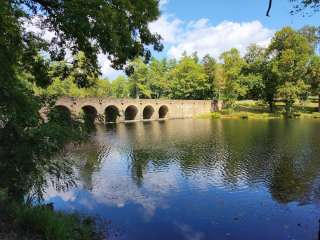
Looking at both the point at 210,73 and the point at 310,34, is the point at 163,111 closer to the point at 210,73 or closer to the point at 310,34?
the point at 210,73

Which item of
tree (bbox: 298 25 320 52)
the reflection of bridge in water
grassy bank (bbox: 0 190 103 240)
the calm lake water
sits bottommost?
the calm lake water

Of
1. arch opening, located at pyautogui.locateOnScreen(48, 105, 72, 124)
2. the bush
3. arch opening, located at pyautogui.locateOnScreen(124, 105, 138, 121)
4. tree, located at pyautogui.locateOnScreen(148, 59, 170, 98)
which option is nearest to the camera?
arch opening, located at pyautogui.locateOnScreen(48, 105, 72, 124)

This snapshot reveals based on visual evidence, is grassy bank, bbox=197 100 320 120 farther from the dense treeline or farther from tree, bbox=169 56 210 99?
tree, bbox=169 56 210 99

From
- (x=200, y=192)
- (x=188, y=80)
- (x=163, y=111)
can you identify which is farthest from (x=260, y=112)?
(x=200, y=192)

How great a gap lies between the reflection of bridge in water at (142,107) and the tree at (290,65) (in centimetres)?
1600

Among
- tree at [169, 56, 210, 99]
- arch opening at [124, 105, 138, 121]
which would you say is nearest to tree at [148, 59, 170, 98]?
tree at [169, 56, 210, 99]

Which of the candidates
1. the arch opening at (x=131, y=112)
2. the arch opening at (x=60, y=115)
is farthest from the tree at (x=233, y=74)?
the arch opening at (x=60, y=115)

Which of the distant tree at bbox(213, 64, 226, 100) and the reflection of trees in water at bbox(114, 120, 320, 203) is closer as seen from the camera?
the reflection of trees in water at bbox(114, 120, 320, 203)

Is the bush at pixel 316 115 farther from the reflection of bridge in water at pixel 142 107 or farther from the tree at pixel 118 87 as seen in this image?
the tree at pixel 118 87

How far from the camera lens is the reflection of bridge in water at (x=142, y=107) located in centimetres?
5183

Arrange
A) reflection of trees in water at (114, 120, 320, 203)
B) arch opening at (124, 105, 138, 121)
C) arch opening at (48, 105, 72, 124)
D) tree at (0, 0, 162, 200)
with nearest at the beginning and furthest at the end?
tree at (0, 0, 162, 200)
arch opening at (48, 105, 72, 124)
reflection of trees in water at (114, 120, 320, 203)
arch opening at (124, 105, 138, 121)

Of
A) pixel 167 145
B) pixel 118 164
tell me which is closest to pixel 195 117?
pixel 167 145

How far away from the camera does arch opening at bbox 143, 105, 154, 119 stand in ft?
219

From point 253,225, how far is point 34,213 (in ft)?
23.9
